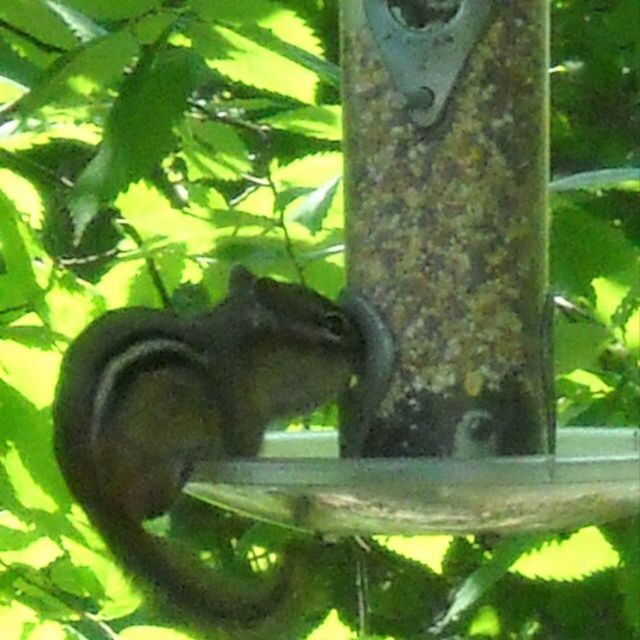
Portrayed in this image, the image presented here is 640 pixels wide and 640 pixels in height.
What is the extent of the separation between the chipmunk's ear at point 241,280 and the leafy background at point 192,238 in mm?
31

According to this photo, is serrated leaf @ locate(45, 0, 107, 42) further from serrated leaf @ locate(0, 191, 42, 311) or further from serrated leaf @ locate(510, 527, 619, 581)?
serrated leaf @ locate(510, 527, 619, 581)

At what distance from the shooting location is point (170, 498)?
1.56 m

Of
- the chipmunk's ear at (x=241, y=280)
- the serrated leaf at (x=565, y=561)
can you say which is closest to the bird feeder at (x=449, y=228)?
the chipmunk's ear at (x=241, y=280)

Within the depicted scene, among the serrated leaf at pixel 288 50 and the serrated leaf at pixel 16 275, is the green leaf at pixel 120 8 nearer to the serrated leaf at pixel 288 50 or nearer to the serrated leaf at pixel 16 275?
the serrated leaf at pixel 288 50

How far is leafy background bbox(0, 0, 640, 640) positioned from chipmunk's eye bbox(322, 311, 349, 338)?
0.08 metres

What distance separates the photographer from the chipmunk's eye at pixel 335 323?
1693mm

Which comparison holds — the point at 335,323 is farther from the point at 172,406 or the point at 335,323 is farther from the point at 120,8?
the point at 120,8

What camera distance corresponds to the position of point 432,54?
1670 millimetres

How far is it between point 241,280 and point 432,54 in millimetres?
283

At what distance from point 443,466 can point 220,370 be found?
0.48 metres

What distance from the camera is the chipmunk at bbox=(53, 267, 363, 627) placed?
1512mm

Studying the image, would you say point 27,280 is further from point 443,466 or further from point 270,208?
point 443,466

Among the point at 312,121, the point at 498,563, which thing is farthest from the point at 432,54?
the point at 498,563

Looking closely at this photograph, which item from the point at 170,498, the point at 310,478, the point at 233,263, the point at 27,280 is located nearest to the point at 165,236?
the point at 233,263
